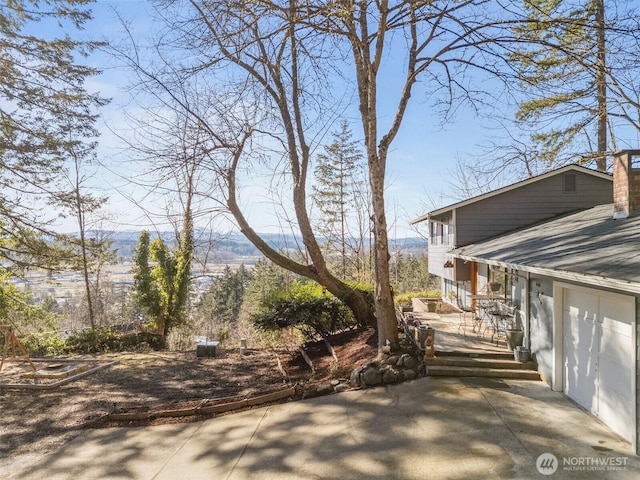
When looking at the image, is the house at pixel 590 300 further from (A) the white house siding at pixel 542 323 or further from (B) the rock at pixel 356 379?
(B) the rock at pixel 356 379

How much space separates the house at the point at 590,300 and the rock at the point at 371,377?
302 cm

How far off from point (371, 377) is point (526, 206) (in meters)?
8.77

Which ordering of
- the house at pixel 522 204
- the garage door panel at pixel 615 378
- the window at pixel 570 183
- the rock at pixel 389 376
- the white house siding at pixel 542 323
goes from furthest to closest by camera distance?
the window at pixel 570 183, the house at pixel 522 204, the rock at pixel 389 376, the white house siding at pixel 542 323, the garage door panel at pixel 615 378

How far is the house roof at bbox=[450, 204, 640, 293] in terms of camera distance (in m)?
4.53

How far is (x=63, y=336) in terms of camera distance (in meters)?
14.7

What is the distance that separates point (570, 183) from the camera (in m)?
12.7

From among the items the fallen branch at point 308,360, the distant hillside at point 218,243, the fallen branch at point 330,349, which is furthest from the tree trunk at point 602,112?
the distant hillside at point 218,243

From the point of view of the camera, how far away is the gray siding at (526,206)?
12578mm

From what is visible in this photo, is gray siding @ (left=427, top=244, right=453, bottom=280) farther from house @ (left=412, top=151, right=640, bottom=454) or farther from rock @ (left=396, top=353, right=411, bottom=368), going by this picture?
rock @ (left=396, top=353, right=411, bottom=368)

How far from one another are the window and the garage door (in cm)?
743

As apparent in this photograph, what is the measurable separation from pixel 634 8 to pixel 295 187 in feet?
25.7

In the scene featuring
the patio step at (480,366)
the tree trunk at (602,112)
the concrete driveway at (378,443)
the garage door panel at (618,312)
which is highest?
the tree trunk at (602,112)

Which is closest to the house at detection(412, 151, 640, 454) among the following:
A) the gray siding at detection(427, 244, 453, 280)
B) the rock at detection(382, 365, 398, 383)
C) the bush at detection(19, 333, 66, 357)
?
the rock at detection(382, 365, 398, 383)

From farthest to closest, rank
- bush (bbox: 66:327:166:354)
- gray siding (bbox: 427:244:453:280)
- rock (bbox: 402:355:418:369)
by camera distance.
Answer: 1. gray siding (bbox: 427:244:453:280)
2. bush (bbox: 66:327:166:354)
3. rock (bbox: 402:355:418:369)
